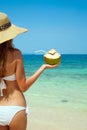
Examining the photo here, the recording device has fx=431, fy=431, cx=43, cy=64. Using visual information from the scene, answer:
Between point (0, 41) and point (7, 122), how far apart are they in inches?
20.5

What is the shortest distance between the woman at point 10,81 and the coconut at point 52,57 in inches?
11.6

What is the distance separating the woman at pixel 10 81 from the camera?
2744 millimetres

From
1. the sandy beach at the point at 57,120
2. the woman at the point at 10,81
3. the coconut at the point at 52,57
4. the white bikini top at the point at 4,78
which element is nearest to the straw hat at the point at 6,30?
the woman at the point at 10,81

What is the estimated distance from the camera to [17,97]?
110 inches

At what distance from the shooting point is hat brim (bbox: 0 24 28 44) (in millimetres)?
2718

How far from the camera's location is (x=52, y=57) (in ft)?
9.91

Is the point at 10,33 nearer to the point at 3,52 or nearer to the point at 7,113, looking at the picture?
the point at 3,52

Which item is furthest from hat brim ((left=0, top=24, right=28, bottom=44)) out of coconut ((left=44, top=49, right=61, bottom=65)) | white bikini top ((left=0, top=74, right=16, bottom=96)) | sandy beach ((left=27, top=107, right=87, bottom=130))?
sandy beach ((left=27, top=107, right=87, bottom=130))

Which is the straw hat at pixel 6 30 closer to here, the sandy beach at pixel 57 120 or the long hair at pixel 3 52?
the long hair at pixel 3 52

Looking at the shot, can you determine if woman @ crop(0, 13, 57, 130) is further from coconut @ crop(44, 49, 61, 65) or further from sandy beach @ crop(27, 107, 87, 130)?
sandy beach @ crop(27, 107, 87, 130)

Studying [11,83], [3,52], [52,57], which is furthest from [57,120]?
[3,52]

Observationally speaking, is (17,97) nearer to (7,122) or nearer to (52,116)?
(7,122)

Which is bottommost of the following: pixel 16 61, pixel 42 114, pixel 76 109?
pixel 76 109

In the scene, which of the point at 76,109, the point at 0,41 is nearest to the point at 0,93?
the point at 0,41
